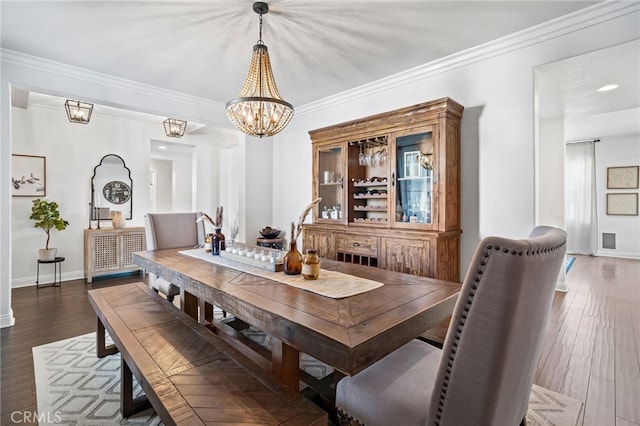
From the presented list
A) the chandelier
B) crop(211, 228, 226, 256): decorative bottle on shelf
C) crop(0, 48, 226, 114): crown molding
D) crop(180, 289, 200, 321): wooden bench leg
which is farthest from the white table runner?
crop(0, 48, 226, 114): crown molding

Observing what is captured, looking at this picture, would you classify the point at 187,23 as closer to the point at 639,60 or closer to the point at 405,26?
the point at 405,26

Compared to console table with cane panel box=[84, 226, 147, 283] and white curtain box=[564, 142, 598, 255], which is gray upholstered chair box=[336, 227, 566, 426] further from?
white curtain box=[564, 142, 598, 255]

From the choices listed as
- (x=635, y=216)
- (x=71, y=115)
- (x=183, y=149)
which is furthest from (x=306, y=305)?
(x=635, y=216)

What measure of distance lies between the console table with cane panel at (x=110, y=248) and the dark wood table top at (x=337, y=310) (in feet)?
11.6

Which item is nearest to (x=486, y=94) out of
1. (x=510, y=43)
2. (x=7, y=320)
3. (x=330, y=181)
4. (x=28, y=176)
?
(x=510, y=43)

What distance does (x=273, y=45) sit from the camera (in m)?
2.82

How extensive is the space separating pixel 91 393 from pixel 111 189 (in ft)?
13.3

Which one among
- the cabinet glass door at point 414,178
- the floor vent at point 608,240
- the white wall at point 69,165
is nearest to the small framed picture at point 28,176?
the white wall at point 69,165

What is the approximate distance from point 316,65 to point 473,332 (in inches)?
123

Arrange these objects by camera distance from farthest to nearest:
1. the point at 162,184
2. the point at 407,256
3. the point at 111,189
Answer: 1. the point at 162,184
2. the point at 111,189
3. the point at 407,256

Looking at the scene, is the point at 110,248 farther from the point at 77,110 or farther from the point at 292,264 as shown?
the point at 292,264

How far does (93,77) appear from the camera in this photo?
3418 mm

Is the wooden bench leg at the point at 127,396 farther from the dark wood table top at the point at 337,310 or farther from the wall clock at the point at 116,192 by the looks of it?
the wall clock at the point at 116,192

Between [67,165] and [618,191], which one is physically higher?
[67,165]
